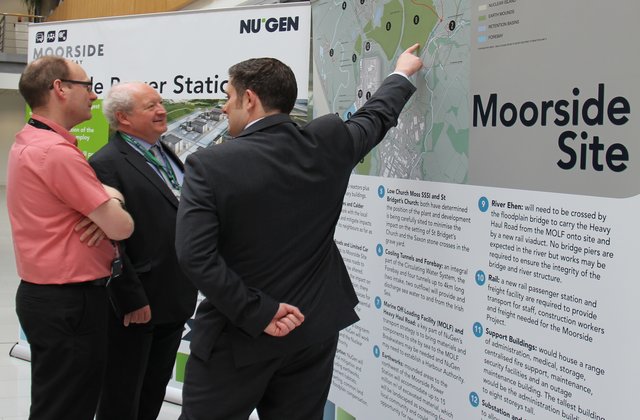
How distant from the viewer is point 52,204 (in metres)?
2.51

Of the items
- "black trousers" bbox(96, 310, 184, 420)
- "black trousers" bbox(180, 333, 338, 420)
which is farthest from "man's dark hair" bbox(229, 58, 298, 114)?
"black trousers" bbox(96, 310, 184, 420)

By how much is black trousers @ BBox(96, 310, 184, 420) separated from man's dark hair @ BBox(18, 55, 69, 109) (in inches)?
37.2

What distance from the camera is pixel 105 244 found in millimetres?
2660

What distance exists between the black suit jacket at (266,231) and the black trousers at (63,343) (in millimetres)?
626

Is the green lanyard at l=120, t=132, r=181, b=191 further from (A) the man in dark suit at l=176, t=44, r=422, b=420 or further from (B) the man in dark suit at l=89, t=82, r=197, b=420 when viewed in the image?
(A) the man in dark suit at l=176, t=44, r=422, b=420

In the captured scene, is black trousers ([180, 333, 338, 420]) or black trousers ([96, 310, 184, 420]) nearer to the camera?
black trousers ([180, 333, 338, 420])

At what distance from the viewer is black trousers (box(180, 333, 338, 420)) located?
2068mm

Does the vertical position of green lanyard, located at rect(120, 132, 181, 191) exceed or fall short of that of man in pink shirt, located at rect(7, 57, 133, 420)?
it exceeds it

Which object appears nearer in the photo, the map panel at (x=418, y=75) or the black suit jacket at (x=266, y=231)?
the black suit jacket at (x=266, y=231)

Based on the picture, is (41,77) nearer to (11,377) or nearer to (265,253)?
(265,253)

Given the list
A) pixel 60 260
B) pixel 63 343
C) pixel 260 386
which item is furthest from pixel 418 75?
pixel 63 343

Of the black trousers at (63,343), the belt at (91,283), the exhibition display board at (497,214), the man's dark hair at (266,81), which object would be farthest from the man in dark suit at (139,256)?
the man's dark hair at (266,81)

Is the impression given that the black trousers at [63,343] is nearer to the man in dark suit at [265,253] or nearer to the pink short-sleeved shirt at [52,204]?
the pink short-sleeved shirt at [52,204]

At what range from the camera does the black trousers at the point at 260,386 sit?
207 centimetres
